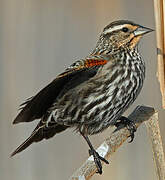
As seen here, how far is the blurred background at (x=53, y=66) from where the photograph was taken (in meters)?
2.63

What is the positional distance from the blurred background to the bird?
51 cm

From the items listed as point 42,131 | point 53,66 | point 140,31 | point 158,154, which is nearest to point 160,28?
point 140,31

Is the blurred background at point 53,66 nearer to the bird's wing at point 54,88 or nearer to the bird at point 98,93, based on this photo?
the bird at point 98,93

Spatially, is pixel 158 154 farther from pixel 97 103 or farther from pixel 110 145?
pixel 97 103

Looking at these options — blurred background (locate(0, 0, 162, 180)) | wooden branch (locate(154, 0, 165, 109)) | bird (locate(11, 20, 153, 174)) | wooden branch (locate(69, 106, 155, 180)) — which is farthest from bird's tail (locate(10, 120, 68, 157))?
wooden branch (locate(154, 0, 165, 109))

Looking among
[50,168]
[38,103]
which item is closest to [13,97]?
[50,168]

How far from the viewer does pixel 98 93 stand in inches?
80.7

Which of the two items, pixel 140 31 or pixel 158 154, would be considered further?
pixel 140 31

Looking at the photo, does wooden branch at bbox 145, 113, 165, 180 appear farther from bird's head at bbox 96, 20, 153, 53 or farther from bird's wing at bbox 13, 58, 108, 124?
bird's head at bbox 96, 20, 153, 53

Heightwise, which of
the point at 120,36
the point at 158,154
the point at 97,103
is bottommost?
the point at 158,154

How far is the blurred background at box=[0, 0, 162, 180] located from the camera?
8.62ft

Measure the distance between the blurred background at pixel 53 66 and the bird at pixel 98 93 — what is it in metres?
0.51

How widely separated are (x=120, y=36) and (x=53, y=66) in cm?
64

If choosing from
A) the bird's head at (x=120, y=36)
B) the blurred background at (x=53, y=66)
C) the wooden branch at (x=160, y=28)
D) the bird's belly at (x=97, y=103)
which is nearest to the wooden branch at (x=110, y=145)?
the bird's belly at (x=97, y=103)
